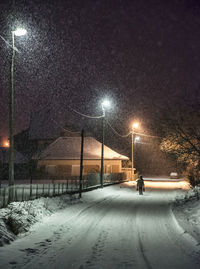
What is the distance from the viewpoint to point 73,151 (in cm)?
5816

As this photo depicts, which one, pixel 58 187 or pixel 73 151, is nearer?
pixel 58 187

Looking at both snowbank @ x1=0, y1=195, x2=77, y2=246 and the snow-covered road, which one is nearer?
the snow-covered road

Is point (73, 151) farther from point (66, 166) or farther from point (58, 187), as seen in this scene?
point (58, 187)

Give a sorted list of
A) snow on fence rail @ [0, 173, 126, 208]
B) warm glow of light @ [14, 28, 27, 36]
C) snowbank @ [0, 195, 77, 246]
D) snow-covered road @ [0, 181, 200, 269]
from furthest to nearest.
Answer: snow on fence rail @ [0, 173, 126, 208] < warm glow of light @ [14, 28, 27, 36] < snowbank @ [0, 195, 77, 246] < snow-covered road @ [0, 181, 200, 269]

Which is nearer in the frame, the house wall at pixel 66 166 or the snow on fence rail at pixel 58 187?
the snow on fence rail at pixel 58 187

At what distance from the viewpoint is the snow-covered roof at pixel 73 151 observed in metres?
56.0

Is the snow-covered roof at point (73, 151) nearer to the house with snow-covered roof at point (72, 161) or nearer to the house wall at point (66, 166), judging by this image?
the house with snow-covered roof at point (72, 161)

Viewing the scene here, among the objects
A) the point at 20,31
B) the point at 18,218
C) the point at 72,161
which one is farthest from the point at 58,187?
the point at 72,161

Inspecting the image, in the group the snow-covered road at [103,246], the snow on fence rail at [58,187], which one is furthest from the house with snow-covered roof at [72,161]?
the snow-covered road at [103,246]

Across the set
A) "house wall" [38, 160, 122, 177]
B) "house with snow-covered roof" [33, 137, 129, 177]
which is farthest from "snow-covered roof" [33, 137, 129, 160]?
"house wall" [38, 160, 122, 177]

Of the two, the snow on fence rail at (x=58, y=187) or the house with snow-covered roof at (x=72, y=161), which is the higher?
the house with snow-covered roof at (x=72, y=161)

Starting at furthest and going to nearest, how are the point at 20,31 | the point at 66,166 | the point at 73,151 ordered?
the point at 73,151 → the point at 66,166 → the point at 20,31

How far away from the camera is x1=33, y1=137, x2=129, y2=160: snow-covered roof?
5600cm

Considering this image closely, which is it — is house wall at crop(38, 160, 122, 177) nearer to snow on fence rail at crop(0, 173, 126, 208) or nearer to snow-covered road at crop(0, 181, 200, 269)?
snow on fence rail at crop(0, 173, 126, 208)
